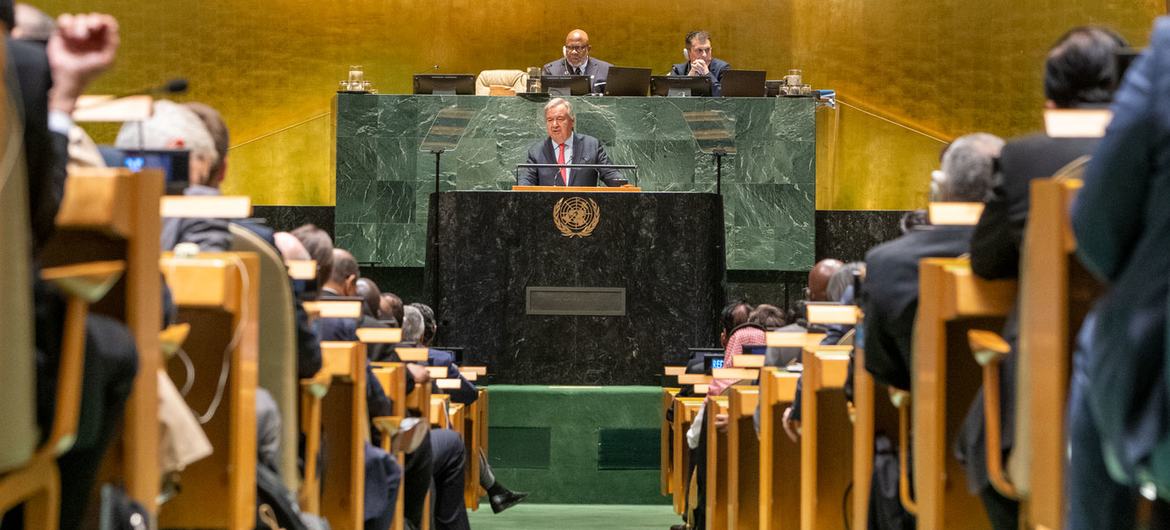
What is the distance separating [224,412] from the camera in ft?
10.5

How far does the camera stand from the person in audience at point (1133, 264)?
1.94 meters

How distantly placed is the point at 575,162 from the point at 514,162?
0.60 metres

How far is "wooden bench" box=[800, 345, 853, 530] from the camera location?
4.12m

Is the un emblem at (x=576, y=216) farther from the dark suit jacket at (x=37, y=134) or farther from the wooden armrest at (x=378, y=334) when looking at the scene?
the dark suit jacket at (x=37, y=134)

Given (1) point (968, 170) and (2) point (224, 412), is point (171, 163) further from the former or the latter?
(1) point (968, 170)

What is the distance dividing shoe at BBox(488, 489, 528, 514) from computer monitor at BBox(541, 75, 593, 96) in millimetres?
3680

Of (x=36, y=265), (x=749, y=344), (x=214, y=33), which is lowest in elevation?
(x=749, y=344)

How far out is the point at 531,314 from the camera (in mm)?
9188

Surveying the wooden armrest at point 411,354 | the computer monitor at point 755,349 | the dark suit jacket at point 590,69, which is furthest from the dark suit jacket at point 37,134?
the dark suit jacket at point 590,69

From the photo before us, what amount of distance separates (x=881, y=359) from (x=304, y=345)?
126cm

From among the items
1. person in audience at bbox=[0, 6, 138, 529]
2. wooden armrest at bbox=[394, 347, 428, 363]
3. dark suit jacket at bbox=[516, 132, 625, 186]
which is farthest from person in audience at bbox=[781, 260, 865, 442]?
dark suit jacket at bbox=[516, 132, 625, 186]

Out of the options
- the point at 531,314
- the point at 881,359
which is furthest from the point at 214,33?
the point at 881,359

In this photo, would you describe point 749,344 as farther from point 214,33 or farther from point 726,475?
point 214,33

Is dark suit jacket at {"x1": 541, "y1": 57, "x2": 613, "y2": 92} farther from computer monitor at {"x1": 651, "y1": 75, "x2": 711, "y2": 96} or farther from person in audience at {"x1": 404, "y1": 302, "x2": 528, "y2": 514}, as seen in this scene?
person in audience at {"x1": 404, "y1": 302, "x2": 528, "y2": 514}
